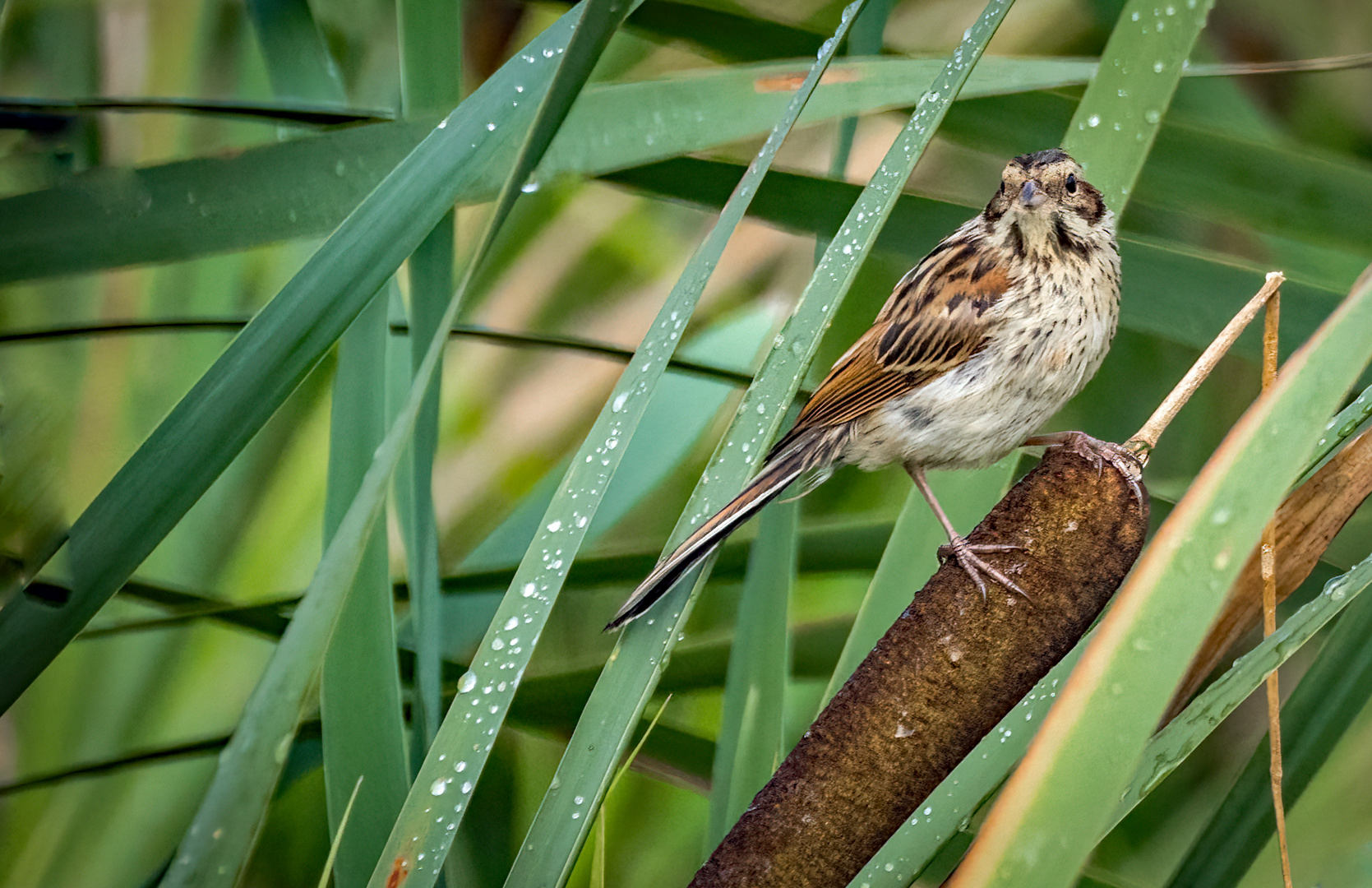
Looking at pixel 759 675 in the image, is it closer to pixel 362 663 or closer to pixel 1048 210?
pixel 362 663

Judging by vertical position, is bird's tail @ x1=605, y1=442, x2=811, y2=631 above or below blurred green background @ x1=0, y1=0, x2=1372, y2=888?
below

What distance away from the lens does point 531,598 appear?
65 centimetres

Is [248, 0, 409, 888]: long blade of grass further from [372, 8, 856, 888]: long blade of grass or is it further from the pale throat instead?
the pale throat

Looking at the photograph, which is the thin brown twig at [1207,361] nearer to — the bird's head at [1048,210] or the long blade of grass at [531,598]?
the bird's head at [1048,210]

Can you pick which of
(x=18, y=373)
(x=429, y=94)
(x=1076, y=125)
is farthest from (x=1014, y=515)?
(x=18, y=373)

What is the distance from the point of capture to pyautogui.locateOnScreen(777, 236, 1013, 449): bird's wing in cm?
123

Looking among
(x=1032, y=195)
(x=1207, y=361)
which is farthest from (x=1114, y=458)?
(x=1032, y=195)

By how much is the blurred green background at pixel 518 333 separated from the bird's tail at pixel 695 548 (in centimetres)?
27

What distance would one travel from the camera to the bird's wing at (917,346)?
1229 millimetres

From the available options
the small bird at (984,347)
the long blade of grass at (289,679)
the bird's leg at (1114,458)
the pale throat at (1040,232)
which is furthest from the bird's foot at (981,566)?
the pale throat at (1040,232)

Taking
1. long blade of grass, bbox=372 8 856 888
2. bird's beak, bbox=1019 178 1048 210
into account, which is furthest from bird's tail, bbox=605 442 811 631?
bird's beak, bbox=1019 178 1048 210

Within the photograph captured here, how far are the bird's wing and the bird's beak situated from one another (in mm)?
137

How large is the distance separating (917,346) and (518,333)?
567mm

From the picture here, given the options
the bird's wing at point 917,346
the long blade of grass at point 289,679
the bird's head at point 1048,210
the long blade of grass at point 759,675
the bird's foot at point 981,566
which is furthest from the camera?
the bird's wing at point 917,346
